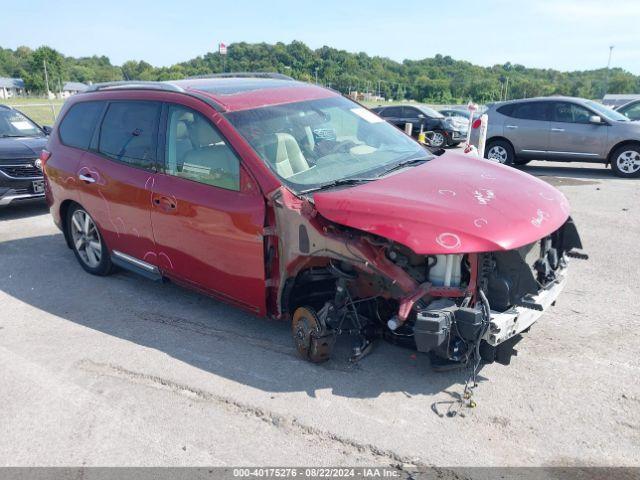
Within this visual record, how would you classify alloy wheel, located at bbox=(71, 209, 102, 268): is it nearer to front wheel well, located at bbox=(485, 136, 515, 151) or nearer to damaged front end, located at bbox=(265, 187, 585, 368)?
damaged front end, located at bbox=(265, 187, 585, 368)

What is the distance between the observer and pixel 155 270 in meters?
4.80

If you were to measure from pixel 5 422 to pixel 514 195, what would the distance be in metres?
3.51

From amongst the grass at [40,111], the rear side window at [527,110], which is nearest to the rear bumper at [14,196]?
the grass at [40,111]

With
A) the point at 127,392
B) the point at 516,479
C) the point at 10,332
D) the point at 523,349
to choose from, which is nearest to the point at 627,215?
the point at 523,349

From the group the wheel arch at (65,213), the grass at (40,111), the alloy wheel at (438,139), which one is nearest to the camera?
the wheel arch at (65,213)

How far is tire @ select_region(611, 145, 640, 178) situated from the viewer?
11492 mm

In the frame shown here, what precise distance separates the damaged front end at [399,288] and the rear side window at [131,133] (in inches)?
62.8

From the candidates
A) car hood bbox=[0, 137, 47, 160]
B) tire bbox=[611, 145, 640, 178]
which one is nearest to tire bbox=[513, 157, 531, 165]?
tire bbox=[611, 145, 640, 178]

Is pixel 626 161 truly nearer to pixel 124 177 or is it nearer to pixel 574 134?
pixel 574 134

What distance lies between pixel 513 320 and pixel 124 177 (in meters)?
3.42

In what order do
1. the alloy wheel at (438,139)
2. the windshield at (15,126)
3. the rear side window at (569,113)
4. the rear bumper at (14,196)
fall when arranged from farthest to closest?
1. the alloy wheel at (438,139)
2. the rear side window at (569,113)
3. the windshield at (15,126)
4. the rear bumper at (14,196)

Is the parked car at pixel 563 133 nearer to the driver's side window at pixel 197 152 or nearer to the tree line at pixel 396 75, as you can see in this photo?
the driver's side window at pixel 197 152

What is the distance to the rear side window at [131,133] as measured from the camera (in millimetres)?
4660

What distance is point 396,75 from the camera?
308 feet
